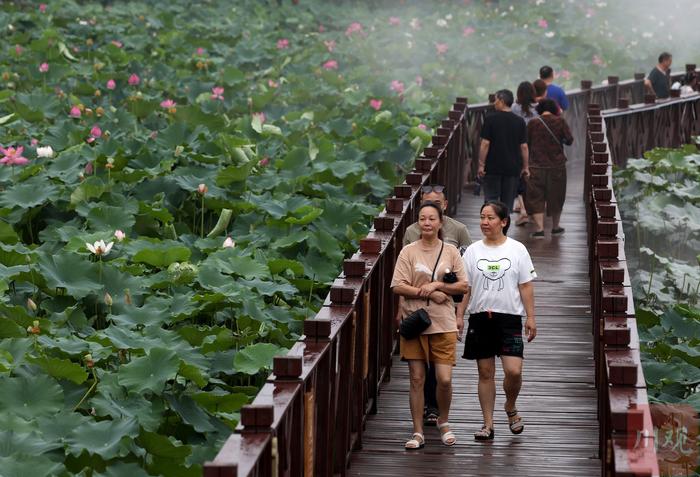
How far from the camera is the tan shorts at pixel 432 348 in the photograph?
6.13 metres

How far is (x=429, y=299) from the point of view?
20.0ft

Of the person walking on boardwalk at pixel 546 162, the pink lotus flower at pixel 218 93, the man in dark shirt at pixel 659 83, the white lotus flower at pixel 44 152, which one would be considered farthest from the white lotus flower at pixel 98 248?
the man in dark shirt at pixel 659 83

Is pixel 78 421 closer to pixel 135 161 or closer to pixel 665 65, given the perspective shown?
pixel 135 161

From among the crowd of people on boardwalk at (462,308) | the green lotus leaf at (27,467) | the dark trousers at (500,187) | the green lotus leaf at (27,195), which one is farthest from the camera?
the dark trousers at (500,187)

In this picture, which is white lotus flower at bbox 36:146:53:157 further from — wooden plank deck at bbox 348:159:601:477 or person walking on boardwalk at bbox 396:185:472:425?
person walking on boardwalk at bbox 396:185:472:425

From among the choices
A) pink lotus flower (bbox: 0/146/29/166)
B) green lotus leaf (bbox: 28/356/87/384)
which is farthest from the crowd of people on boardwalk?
pink lotus flower (bbox: 0/146/29/166)

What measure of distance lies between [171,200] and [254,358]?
365cm

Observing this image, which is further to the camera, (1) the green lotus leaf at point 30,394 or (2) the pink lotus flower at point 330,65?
(2) the pink lotus flower at point 330,65

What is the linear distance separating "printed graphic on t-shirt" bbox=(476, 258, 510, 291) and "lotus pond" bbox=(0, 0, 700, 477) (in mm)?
963

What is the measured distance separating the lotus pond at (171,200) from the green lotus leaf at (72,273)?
0.01 m

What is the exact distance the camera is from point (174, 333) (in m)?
6.49

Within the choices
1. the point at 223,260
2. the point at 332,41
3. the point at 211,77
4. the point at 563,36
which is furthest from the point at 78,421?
the point at 563,36

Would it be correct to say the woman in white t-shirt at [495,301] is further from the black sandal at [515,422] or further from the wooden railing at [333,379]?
the wooden railing at [333,379]

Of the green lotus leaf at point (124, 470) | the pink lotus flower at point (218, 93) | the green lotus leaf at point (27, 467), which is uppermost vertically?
the pink lotus flower at point (218, 93)
